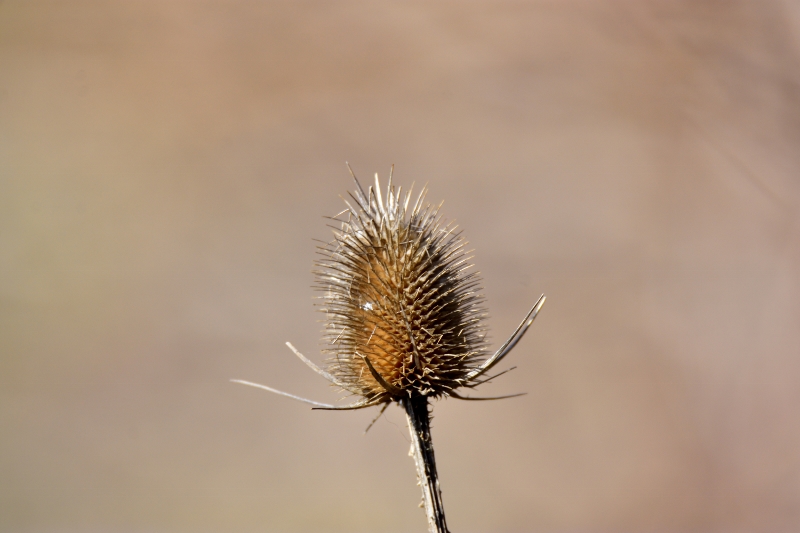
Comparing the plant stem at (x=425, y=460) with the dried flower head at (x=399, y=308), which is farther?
the dried flower head at (x=399, y=308)

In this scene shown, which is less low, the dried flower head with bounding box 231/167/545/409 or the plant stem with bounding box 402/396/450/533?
the dried flower head with bounding box 231/167/545/409

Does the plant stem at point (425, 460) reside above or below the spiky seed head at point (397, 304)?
below

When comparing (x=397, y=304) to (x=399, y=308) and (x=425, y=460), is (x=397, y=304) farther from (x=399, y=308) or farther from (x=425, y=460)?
(x=425, y=460)

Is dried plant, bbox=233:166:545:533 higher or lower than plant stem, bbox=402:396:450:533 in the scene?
higher

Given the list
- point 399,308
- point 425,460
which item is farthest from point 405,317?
point 425,460

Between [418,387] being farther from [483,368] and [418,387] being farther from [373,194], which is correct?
[373,194]

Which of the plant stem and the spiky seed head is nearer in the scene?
the plant stem
